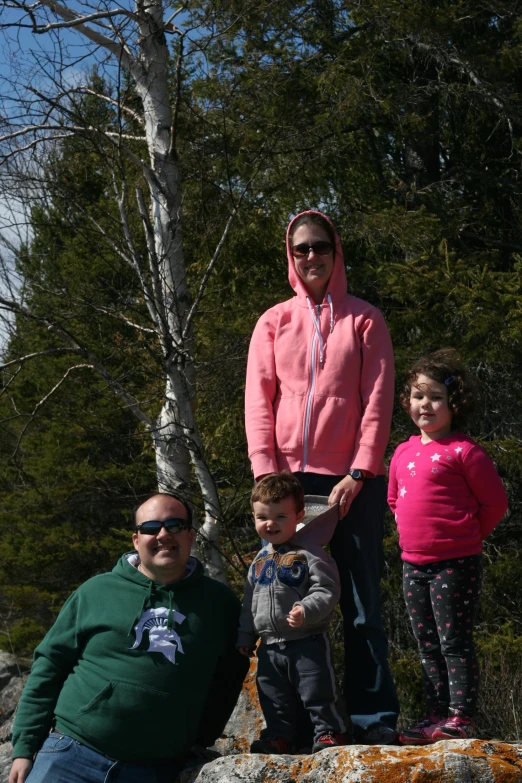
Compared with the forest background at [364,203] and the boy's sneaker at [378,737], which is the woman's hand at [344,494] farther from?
the forest background at [364,203]

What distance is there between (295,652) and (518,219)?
6.75 meters

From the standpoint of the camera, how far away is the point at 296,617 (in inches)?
118

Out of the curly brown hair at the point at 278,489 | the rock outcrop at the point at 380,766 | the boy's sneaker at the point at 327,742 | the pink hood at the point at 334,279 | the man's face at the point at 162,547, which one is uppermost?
the pink hood at the point at 334,279

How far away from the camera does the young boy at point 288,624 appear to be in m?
3.06

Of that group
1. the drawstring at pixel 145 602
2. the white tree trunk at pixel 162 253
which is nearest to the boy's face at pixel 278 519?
the drawstring at pixel 145 602

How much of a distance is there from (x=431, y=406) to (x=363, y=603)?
861 millimetres

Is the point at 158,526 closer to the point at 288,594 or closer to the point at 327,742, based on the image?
the point at 288,594

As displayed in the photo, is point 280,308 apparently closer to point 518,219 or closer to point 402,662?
point 402,662

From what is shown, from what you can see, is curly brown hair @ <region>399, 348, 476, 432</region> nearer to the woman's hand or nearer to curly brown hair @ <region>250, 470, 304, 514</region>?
the woman's hand

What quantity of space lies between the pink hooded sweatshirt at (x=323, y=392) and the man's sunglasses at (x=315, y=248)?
95 mm

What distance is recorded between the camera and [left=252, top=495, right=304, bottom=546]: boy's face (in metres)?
3.21

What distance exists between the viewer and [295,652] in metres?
3.11

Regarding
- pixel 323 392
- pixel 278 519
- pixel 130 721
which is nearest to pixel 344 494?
pixel 278 519

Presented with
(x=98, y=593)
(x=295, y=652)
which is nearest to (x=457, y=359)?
(x=295, y=652)
